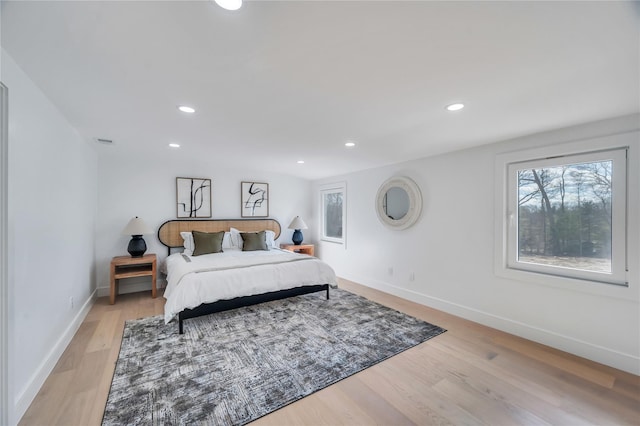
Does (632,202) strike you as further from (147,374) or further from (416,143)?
(147,374)

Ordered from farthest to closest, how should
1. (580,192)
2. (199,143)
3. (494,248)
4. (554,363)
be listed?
(199,143)
(494,248)
(580,192)
(554,363)

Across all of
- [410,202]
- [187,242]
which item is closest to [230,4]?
[410,202]

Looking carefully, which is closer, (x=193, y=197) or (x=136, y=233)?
(x=136, y=233)

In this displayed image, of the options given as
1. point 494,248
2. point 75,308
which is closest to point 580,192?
point 494,248

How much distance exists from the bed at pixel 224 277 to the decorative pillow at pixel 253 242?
65 mm

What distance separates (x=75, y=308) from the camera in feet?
9.41

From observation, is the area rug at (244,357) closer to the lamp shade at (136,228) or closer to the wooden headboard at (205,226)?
the lamp shade at (136,228)

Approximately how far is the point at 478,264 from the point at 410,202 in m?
1.24

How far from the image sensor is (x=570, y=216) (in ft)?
8.30

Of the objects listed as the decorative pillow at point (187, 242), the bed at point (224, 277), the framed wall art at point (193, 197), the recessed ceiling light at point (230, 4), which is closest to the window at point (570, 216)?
the bed at point (224, 277)

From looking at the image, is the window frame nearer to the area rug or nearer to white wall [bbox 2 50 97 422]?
the area rug

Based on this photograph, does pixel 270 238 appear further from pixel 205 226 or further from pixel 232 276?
pixel 232 276

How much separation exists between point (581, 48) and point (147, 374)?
11.7ft

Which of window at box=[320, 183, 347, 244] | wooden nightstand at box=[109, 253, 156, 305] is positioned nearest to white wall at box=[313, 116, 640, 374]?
window at box=[320, 183, 347, 244]
